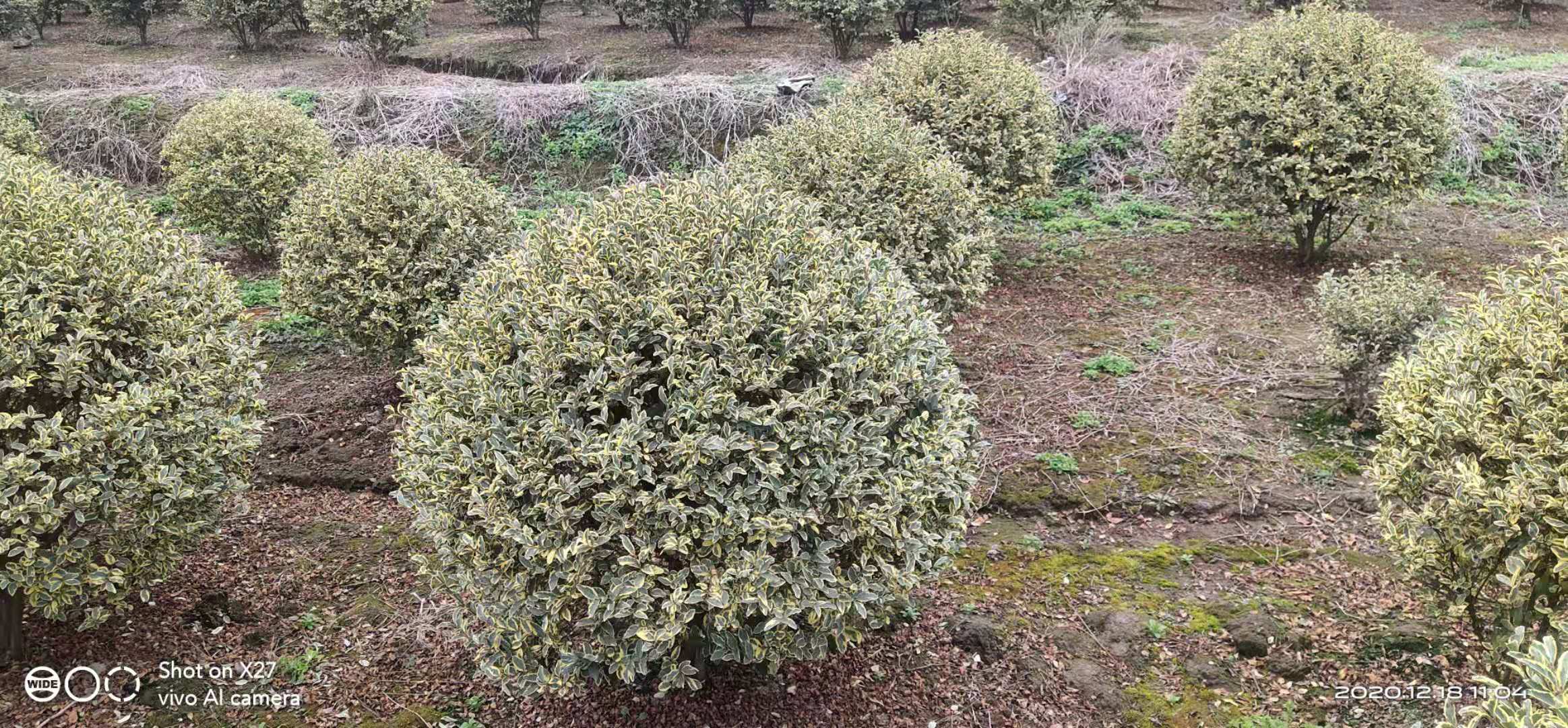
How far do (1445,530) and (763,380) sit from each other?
2.60 m

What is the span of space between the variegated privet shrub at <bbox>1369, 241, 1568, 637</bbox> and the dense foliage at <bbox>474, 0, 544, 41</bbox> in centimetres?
1750

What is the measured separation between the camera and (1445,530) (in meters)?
3.39

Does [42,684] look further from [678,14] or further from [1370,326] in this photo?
[678,14]

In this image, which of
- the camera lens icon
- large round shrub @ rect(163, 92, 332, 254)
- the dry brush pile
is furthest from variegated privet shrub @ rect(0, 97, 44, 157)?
the camera lens icon

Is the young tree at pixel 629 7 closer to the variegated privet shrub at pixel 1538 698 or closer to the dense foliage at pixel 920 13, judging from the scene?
the dense foliage at pixel 920 13

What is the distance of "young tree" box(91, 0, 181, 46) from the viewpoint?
61.7 ft

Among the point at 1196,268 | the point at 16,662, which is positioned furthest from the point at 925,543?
the point at 1196,268

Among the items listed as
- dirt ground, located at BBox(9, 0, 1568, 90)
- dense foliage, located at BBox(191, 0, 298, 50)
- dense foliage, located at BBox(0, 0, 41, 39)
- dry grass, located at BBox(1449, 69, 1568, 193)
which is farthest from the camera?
dense foliage, located at BBox(0, 0, 41, 39)

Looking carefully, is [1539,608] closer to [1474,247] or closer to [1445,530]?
[1445,530]

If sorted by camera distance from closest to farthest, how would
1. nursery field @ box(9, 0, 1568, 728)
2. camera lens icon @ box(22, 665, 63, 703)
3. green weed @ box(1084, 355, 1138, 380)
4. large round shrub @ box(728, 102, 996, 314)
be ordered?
camera lens icon @ box(22, 665, 63, 703) → nursery field @ box(9, 0, 1568, 728) → large round shrub @ box(728, 102, 996, 314) → green weed @ box(1084, 355, 1138, 380)

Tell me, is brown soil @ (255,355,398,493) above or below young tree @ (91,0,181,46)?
below

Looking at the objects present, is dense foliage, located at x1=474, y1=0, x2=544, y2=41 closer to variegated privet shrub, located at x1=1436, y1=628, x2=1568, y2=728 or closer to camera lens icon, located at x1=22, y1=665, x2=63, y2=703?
camera lens icon, located at x1=22, y1=665, x2=63, y2=703

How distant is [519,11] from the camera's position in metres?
18.2

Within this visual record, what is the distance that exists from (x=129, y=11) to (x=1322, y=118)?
21906 millimetres
